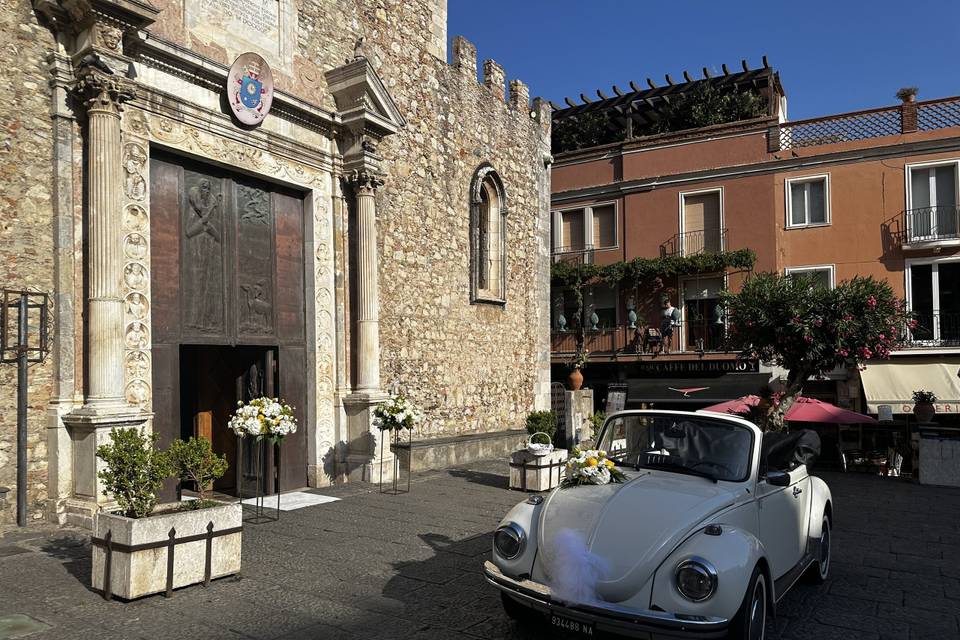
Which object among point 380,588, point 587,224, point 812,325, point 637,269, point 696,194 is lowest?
point 380,588

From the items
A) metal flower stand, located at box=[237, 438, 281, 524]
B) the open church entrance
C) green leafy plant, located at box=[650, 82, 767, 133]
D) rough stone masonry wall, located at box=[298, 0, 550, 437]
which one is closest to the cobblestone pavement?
metal flower stand, located at box=[237, 438, 281, 524]

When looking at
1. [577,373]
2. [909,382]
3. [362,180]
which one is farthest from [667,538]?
[909,382]

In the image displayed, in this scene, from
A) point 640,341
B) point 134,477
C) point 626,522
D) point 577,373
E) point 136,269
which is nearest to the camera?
point 626,522

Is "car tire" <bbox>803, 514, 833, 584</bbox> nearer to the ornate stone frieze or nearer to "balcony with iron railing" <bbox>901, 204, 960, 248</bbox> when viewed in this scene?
the ornate stone frieze

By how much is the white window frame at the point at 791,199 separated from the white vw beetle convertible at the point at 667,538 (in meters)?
18.6

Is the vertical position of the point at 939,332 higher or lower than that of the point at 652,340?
higher

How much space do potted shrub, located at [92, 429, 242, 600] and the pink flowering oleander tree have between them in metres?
9.08

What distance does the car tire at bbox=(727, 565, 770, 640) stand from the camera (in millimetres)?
4273

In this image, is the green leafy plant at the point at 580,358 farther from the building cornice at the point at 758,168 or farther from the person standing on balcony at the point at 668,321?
the building cornice at the point at 758,168

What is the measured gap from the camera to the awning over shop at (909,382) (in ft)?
63.2

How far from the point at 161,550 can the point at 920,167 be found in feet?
74.8

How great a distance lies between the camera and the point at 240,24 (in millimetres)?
10156

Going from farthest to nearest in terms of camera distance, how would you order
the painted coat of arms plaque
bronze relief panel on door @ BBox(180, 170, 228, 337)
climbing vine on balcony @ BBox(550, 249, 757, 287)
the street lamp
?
climbing vine on balcony @ BBox(550, 249, 757, 287)
the painted coat of arms plaque
bronze relief panel on door @ BBox(180, 170, 228, 337)
the street lamp

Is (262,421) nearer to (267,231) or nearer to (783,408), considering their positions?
(267,231)
